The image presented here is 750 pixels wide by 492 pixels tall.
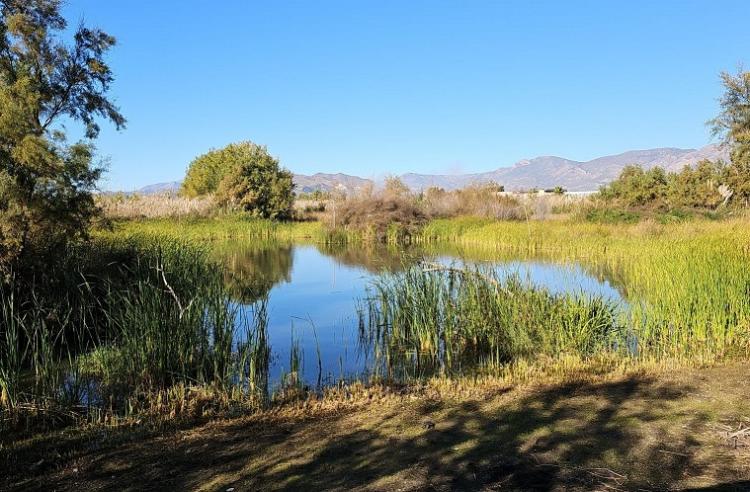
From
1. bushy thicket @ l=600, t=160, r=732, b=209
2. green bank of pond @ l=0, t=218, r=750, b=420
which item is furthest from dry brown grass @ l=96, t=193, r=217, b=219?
bushy thicket @ l=600, t=160, r=732, b=209

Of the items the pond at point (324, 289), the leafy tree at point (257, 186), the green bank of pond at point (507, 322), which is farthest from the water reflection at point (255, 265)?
the leafy tree at point (257, 186)

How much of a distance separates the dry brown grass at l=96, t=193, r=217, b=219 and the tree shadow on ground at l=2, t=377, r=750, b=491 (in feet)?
111

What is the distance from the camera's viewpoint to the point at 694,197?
3600 cm

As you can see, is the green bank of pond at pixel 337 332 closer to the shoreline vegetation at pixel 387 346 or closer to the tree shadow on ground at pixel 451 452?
the shoreline vegetation at pixel 387 346

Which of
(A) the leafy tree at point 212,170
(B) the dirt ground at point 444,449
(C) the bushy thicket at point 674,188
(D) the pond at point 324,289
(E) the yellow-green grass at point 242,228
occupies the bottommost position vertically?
(D) the pond at point 324,289

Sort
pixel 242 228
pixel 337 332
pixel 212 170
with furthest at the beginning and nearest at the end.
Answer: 1. pixel 212 170
2. pixel 242 228
3. pixel 337 332

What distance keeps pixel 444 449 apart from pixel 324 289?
11.8 meters

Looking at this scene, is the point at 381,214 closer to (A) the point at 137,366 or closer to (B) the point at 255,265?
(B) the point at 255,265

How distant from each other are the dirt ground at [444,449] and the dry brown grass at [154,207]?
3340 centimetres

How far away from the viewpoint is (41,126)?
10.6 meters

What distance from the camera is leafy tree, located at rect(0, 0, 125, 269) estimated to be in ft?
31.1

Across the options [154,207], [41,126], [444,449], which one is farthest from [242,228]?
[444,449]

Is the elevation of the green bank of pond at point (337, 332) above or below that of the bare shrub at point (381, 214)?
below

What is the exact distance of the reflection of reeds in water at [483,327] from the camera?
767 centimetres
